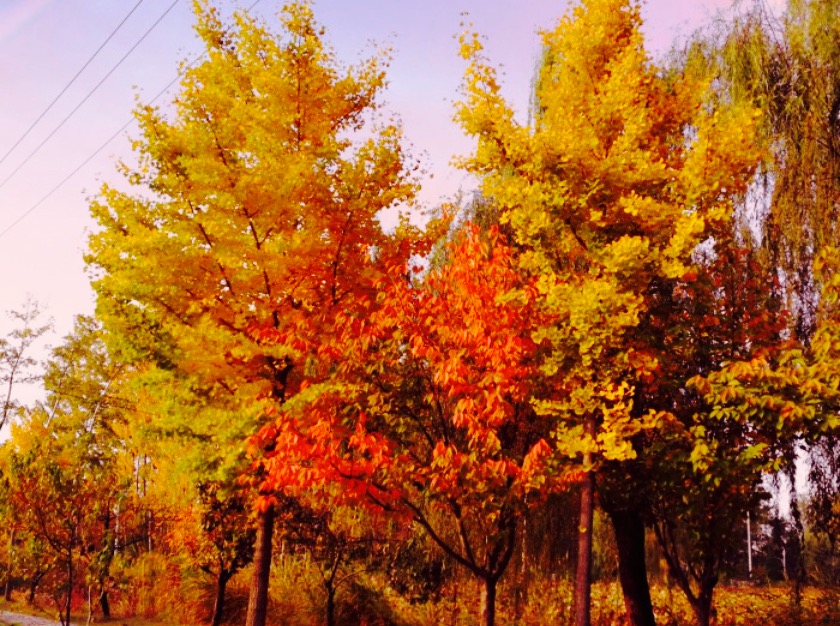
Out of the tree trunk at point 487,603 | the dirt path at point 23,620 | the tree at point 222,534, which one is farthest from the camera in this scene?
the dirt path at point 23,620

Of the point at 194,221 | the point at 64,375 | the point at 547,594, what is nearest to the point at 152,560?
the point at 64,375

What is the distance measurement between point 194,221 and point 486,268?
4.15 metres

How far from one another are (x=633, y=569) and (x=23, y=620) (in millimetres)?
17281

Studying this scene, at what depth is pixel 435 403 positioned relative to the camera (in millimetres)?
10461

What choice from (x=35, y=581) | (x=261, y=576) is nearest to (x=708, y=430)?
(x=261, y=576)

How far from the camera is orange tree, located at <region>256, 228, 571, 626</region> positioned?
27.8ft

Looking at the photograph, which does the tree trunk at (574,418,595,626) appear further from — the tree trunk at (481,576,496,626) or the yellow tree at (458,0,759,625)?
the tree trunk at (481,576,496,626)

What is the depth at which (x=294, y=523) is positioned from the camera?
51.1 ft

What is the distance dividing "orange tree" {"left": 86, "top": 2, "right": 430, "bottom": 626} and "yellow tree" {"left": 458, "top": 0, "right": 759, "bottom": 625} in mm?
2237

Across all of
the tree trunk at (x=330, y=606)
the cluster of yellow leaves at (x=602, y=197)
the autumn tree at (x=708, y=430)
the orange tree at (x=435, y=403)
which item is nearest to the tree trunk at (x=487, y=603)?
the orange tree at (x=435, y=403)

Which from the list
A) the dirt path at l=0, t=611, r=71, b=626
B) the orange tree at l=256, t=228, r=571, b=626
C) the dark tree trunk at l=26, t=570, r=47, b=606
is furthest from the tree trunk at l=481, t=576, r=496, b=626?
the dirt path at l=0, t=611, r=71, b=626

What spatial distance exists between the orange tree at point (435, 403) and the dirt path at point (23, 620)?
46.9 ft

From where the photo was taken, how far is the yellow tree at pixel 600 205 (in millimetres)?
8409

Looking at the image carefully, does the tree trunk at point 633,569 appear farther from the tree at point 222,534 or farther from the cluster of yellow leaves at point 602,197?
the tree at point 222,534
